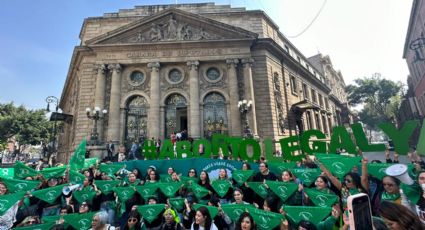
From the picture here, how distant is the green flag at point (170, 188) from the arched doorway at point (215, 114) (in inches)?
565

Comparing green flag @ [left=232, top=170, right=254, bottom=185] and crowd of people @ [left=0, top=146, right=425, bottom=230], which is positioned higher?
green flag @ [left=232, top=170, right=254, bottom=185]

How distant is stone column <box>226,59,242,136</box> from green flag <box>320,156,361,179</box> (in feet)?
48.3

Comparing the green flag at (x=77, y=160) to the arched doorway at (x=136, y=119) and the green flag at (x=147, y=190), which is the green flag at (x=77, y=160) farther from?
the arched doorway at (x=136, y=119)

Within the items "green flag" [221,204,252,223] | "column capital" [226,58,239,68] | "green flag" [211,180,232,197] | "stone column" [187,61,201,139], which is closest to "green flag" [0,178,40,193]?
"green flag" [211,180,232,197]

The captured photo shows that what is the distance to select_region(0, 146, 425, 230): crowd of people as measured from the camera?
4023mm

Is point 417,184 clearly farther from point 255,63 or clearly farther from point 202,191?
point 255,63

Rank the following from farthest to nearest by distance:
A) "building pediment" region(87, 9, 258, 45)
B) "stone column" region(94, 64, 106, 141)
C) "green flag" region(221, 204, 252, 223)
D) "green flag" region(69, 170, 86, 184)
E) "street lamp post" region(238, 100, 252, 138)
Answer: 1. "building pediment" region(87, 9, 258, 45)
2. "stone column" region(94, 64, 106, 141)
3. "street lamp post" region(238, 100, 252, 138)
4. "green flag" region(69, 170, 86, 184)
5. "green flag" region(221, 204, 252, 223)

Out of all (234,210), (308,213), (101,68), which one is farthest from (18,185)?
(101,68)

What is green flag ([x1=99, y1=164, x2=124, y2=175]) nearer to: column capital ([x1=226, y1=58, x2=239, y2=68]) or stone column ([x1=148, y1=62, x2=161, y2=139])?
stone column ([x1=148, y1=62, x2=161, y2=139])

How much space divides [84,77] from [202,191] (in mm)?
21479

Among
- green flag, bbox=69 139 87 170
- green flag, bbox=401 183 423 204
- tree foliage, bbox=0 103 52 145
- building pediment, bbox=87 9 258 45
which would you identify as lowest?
green flag, bbox=401 183 423 204

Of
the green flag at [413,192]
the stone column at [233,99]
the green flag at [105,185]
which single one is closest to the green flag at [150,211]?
the green flag at [105,185]

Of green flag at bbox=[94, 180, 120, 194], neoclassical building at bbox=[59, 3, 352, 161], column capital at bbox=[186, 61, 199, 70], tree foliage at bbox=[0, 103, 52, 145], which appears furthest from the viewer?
tree foliage at bbox=[0, 103, 52, 145]

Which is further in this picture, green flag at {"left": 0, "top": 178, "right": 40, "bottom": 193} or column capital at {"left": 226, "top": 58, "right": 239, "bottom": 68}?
column capital at {"left": 226, "top": 58, "right": 239, "bottom": 68}
